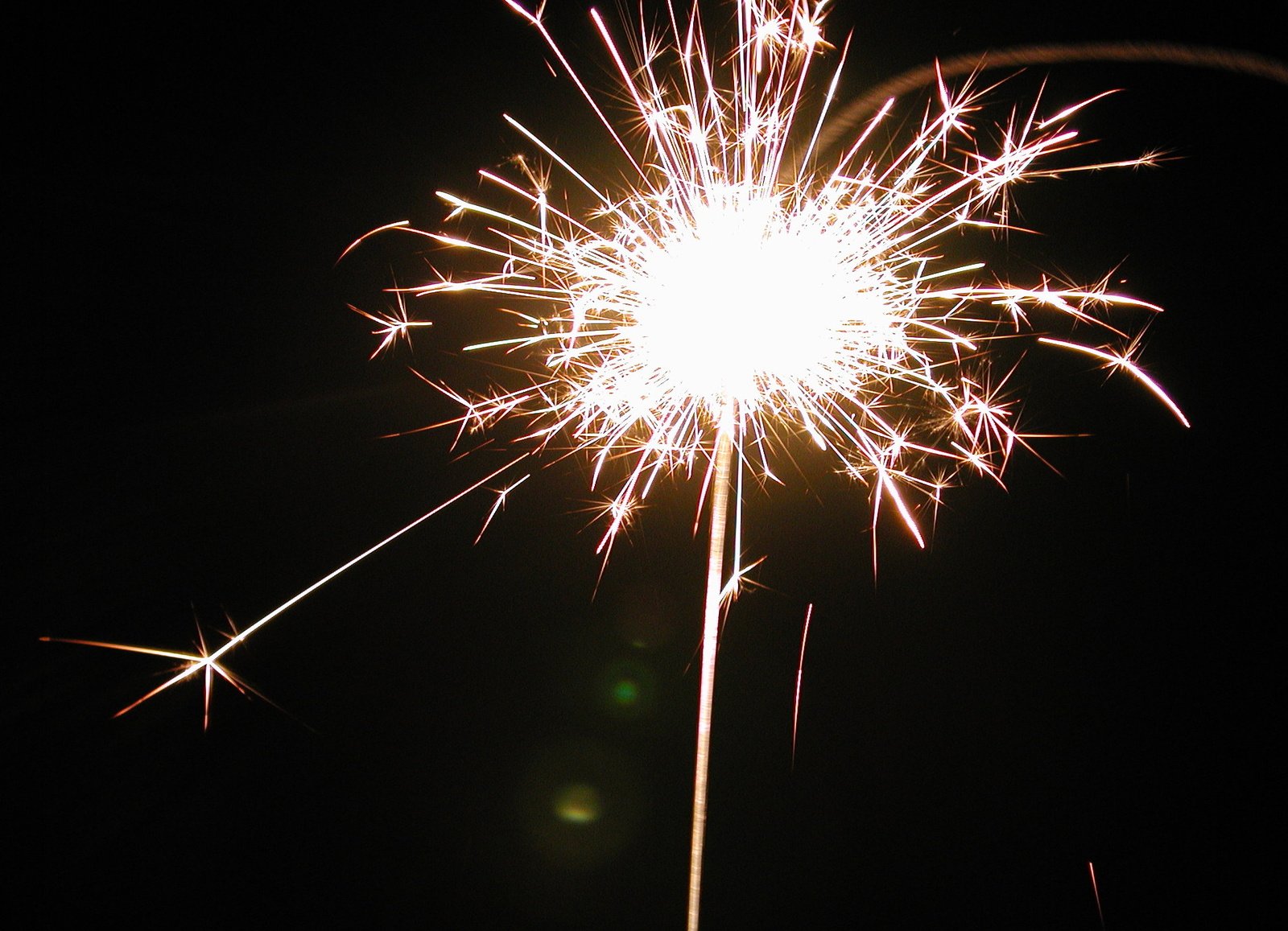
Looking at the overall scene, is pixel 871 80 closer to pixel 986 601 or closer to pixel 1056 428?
pixel 1056 428

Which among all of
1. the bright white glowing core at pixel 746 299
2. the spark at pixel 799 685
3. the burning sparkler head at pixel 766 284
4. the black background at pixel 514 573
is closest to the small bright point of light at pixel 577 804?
the black background at pixel 514 573

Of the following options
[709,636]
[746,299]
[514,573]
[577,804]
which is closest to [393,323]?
[514,573]

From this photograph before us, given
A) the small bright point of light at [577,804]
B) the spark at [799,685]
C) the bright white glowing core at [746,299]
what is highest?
the bright white glowing core at [746,299]

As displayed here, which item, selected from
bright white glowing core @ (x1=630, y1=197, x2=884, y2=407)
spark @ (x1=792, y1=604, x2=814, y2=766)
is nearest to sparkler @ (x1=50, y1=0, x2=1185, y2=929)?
bright white glowing core @ (x1=630, y1=197, x2=884, y2=407)

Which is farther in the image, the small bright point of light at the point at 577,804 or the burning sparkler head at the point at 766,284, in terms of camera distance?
the small bright point of light at the point at 577,804

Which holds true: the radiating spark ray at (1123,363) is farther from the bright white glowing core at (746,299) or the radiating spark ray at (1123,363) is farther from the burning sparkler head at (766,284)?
the bright white glowing core at (746,299)

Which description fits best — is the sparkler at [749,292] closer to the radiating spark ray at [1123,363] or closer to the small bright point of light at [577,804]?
the radiating spark ray at [1123,363]

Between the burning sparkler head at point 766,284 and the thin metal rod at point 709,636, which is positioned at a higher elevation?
the burning sparkler head at point 766,284
